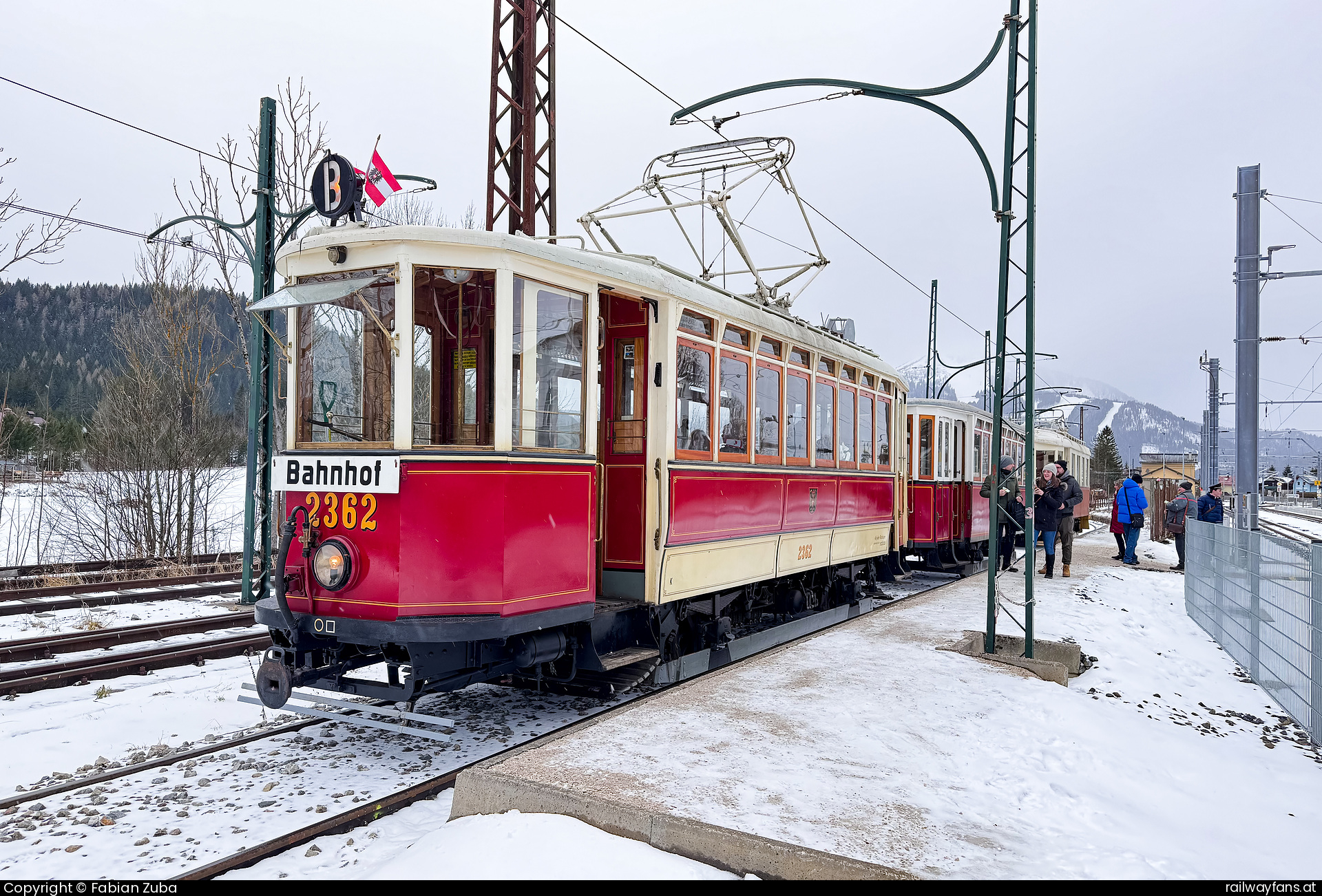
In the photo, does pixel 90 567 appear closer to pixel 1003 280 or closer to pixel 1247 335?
pixel 1003 280

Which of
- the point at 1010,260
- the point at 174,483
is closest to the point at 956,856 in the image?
the point at 1010,260

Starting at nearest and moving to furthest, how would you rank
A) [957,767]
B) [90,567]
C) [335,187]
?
[957,767]
[335,187]
[90,567]

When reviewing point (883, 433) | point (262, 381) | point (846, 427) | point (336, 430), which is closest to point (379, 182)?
point (336, 430)

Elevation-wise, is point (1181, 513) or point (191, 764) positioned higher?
point (1181, 513)

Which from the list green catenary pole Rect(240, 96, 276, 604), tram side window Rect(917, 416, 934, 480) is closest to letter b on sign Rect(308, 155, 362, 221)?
green catenary pole Rect(240, 96, 276, 604)

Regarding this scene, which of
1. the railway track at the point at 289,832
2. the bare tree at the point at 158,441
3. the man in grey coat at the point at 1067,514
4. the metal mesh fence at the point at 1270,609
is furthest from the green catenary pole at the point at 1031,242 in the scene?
the bare tree at the point at 158,441

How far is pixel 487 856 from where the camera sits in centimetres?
365

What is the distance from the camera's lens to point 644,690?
737 cm

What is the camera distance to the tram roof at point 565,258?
5592mm

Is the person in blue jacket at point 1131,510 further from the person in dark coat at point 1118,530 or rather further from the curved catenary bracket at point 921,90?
the curved catenary bracket at point 921,90

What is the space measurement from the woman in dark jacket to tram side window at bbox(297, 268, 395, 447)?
1121 centimetres

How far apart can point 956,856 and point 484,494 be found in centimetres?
323

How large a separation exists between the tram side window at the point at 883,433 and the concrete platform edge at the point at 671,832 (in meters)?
8.78

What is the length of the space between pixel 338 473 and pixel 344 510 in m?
0.23
